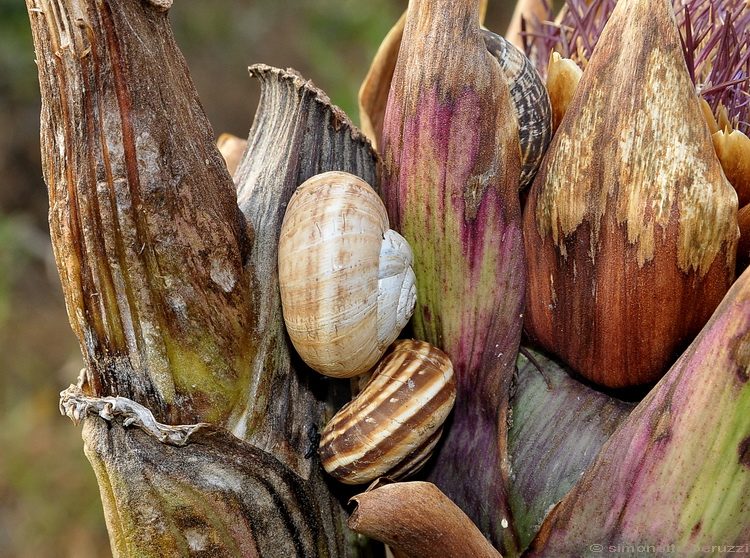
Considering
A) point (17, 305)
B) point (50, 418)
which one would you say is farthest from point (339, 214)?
point (17, 305)

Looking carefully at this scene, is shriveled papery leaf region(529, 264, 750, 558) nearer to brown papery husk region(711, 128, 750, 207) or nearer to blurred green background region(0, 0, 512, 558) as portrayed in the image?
brown papery husk region(711, 128, 750, 207)

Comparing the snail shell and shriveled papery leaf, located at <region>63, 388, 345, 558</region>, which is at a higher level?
the snail shell

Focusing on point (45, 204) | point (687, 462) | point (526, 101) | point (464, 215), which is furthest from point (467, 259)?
point (45, 204)

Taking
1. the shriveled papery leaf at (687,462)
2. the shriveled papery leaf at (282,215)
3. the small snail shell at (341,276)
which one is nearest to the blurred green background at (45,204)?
the shriveled papery leaf at (282,215)

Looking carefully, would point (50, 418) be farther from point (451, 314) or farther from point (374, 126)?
point (451, 314)

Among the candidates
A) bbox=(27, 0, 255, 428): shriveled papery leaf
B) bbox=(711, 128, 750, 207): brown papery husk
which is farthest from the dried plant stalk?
bbox=(711, 128, 750, 207): brown papery husk

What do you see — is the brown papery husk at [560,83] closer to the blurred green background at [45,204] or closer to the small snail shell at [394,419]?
the small snail shell at [394,419]
